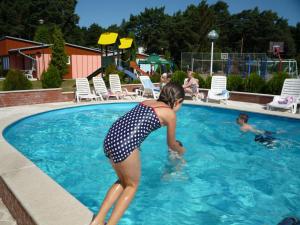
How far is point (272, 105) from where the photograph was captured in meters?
10.5

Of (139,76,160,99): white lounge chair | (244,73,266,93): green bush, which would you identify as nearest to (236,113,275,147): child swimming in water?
(244,73,266,93): green bush

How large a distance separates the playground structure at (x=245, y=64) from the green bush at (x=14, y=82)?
16.7 meters

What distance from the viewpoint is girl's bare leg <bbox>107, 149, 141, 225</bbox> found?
2.61 meters

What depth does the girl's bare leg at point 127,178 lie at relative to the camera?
2611mm

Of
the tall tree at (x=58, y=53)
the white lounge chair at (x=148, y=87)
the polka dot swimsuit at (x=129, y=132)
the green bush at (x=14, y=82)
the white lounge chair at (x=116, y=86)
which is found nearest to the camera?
the polka dot swimsuit at (x=129, y=132)

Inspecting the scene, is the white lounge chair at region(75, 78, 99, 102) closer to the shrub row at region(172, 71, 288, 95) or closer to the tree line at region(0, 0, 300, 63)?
the shrub row at region(172, 71, 288, 95)

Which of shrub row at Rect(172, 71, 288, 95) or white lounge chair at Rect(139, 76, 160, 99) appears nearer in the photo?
shrub row at Rect(172, 71, 288, 95)

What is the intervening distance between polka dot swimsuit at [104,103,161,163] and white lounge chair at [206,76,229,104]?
9.89 metres

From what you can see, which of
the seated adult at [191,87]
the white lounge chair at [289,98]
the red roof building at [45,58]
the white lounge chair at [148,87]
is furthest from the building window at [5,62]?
the white lounge chair at [289,98]

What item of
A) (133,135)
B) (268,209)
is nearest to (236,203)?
(268,209)

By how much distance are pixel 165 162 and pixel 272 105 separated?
589 centimetres

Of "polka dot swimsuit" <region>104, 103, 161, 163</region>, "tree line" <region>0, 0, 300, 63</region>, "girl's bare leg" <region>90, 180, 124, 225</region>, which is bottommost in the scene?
"girl's bare leg" <region>90, 180, 124, 225</region>

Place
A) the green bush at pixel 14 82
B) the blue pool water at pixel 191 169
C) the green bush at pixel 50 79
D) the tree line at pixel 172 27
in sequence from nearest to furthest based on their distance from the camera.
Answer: the blue pool water at pixel 191 169
the green bush at pixel 14 82
the green bush at pixel 50 79
the tree line at pixel 172 27

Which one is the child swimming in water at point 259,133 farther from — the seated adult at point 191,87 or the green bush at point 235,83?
the green bush at point 235,83
